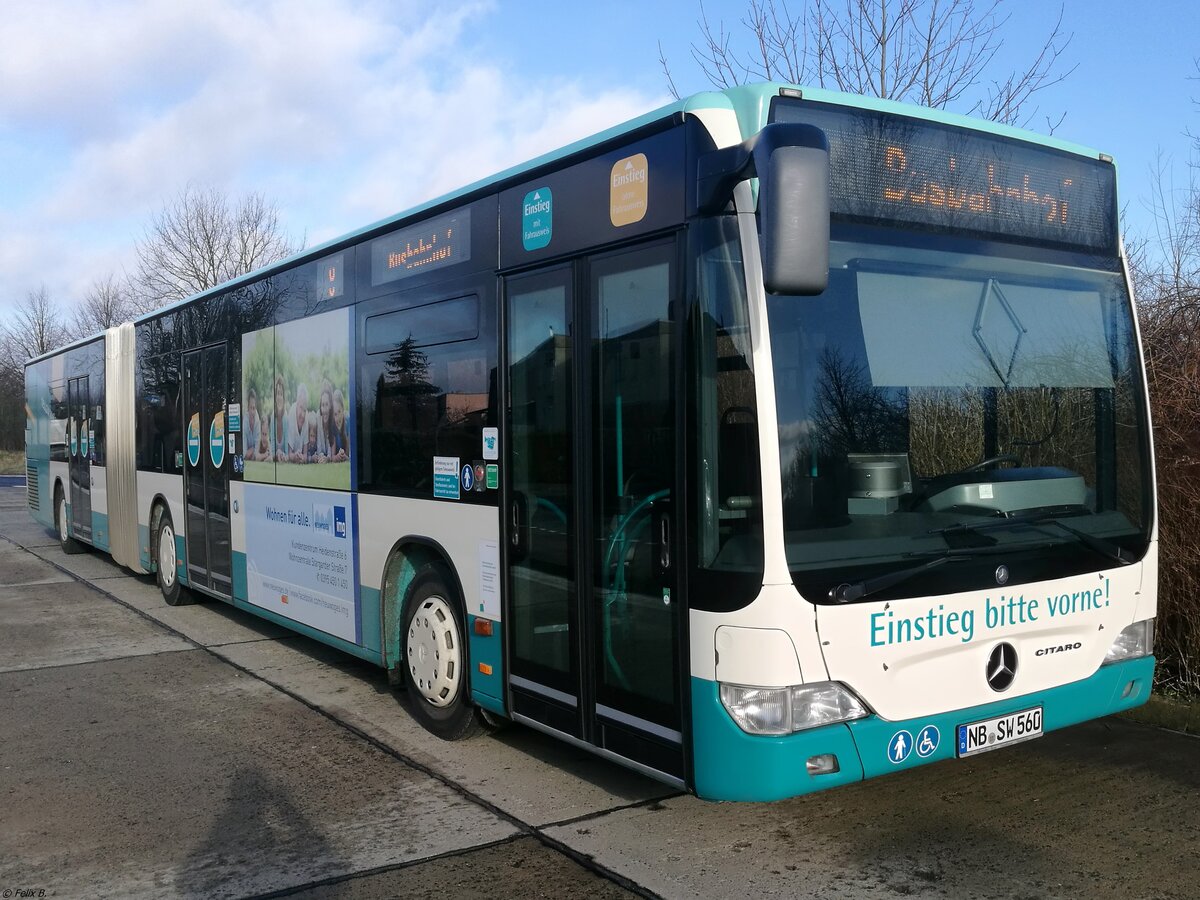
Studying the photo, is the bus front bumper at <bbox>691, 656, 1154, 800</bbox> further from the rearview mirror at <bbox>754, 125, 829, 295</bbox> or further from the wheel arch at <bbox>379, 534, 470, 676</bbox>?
the wheel arch at <bbox>379, 534, 470, 676</bbox>

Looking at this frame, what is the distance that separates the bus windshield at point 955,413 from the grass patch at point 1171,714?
1.83 meters

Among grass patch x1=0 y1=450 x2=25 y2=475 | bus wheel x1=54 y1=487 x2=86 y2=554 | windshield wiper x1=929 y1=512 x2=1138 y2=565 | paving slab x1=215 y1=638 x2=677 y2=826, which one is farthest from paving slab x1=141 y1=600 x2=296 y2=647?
grass patch x1=0 y1=450 x2=25 y2=475

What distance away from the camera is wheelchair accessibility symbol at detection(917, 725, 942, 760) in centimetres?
407

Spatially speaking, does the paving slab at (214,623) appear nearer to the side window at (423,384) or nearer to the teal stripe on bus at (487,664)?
the side window at (423,384)

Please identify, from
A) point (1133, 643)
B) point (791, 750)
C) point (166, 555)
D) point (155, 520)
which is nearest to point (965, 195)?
point (1133, 643)

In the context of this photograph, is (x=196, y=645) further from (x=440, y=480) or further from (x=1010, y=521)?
(x=1010, y=521)

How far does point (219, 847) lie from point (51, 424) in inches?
521

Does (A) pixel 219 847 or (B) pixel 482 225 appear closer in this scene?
(A) pixel 219 847

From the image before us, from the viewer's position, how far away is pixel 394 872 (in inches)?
169

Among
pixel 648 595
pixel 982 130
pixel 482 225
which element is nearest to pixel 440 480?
pixel 482 225

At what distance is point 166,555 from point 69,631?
4.70ft

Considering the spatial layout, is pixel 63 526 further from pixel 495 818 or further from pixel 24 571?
pixel 495 818

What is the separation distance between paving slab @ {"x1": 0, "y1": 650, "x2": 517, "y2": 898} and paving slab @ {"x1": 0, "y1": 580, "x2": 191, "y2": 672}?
1337 mm

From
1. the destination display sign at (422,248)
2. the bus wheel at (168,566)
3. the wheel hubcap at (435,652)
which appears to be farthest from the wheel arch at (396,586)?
the bus wheel at (168,566)
